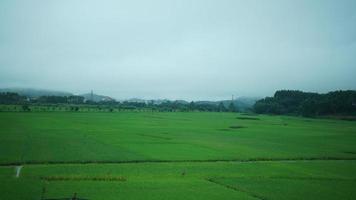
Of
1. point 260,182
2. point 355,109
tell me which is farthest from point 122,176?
point 355,109

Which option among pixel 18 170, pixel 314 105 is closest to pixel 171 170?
pixel 18 170

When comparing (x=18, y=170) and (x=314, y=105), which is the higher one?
(x=314, y=105)

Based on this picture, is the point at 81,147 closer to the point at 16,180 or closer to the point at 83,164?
the point at 83,164

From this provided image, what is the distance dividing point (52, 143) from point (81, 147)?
3625 mm

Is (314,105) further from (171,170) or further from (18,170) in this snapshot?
(18,170)

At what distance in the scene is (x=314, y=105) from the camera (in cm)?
10525

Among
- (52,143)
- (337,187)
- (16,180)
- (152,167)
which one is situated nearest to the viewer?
(16,180)

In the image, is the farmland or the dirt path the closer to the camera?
the farmland

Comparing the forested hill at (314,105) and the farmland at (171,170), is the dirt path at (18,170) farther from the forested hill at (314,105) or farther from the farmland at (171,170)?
the forested hill at (314,105)

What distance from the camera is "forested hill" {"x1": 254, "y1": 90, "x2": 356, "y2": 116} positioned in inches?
3930

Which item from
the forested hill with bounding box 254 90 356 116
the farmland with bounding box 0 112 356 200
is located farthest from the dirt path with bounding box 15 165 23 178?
the forested hill with bounding box 254 90 356 116

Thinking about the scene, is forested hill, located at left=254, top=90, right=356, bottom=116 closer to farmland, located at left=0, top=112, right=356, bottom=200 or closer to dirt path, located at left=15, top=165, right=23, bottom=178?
farmland, located at left=0, top=112, right=356, bottom=200

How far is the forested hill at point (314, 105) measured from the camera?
9981cm

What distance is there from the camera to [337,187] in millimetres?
18734
